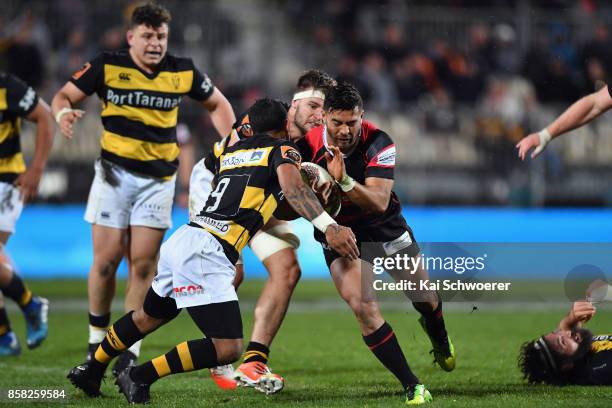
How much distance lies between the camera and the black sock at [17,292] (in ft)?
30.3

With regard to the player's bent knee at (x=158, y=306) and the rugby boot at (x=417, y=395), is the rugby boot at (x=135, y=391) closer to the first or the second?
the player's bent knee at (x=158, y=306)

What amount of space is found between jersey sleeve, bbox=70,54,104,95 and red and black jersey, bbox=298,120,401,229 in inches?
79.2

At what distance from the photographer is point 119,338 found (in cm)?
647

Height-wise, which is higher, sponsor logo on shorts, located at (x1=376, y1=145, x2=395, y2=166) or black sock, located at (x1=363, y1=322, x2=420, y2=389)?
sponsor logo on shorts, located at (x1=376, y1=145, x2=395, y2=166)

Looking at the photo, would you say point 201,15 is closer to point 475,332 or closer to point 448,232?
point 448,232

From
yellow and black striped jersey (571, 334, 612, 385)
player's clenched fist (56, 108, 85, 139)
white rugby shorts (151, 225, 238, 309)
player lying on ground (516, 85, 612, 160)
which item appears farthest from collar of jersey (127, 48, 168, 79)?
yellow and black striped jersey (571, 334, 612, 385)

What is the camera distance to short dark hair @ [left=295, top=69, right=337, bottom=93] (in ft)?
25.5

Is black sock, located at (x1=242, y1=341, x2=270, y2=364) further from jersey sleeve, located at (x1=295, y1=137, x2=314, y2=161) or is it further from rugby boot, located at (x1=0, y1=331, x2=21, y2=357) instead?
rugby boot, located at (x1=0, y1=331, x2=21, y2=357)

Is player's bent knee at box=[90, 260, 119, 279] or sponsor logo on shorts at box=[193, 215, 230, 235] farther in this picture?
player's bent knee at box=[90, 260, 119, 279]

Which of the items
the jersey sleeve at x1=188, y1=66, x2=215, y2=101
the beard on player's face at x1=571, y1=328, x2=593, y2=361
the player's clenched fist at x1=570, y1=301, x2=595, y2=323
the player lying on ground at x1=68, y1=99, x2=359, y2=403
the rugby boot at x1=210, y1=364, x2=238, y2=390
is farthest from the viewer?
the jersey sleeve at x1=188, y1=66, x2=215, y2=101

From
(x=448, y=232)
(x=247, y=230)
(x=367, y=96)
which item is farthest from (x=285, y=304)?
(x=367, y=96)

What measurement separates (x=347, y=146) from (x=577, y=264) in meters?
1.97

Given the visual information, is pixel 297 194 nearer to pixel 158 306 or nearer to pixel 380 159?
pixel 380 159

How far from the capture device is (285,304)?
24.1 ft
